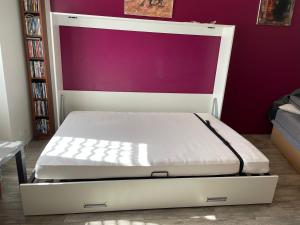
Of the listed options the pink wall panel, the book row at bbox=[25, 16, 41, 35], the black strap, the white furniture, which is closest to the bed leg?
the white furniture

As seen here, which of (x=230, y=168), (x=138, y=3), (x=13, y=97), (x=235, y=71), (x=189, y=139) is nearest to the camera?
Result: (x=230, y=168)

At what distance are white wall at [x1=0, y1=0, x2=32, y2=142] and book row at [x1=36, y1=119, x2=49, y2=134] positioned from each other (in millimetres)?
175

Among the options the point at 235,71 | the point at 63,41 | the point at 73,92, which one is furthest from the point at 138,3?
the point at 235,71

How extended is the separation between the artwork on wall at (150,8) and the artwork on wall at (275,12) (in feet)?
3.56

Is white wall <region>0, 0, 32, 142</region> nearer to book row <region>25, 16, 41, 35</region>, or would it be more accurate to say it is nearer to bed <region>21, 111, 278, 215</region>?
book row <region>25, 16, 41, 35</region>

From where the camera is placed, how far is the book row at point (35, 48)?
8.11 ft

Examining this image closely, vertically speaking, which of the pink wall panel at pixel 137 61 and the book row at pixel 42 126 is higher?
the pink wall panel at pixel 137 61

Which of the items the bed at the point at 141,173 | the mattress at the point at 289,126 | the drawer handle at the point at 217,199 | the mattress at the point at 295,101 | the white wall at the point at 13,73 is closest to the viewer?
the bed at the point at 141,173

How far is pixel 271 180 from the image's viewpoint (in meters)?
1.84

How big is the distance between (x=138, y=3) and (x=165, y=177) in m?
1.82

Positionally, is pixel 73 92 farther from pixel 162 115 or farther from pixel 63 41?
pixel 162 115

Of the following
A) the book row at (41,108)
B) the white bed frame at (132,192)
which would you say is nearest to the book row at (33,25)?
the white bed frame at (132,192)

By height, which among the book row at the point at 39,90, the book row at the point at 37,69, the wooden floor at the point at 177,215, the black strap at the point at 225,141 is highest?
the book row at the point at 37,69

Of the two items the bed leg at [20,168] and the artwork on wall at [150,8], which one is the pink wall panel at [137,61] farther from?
the bed leg at [20,168]
